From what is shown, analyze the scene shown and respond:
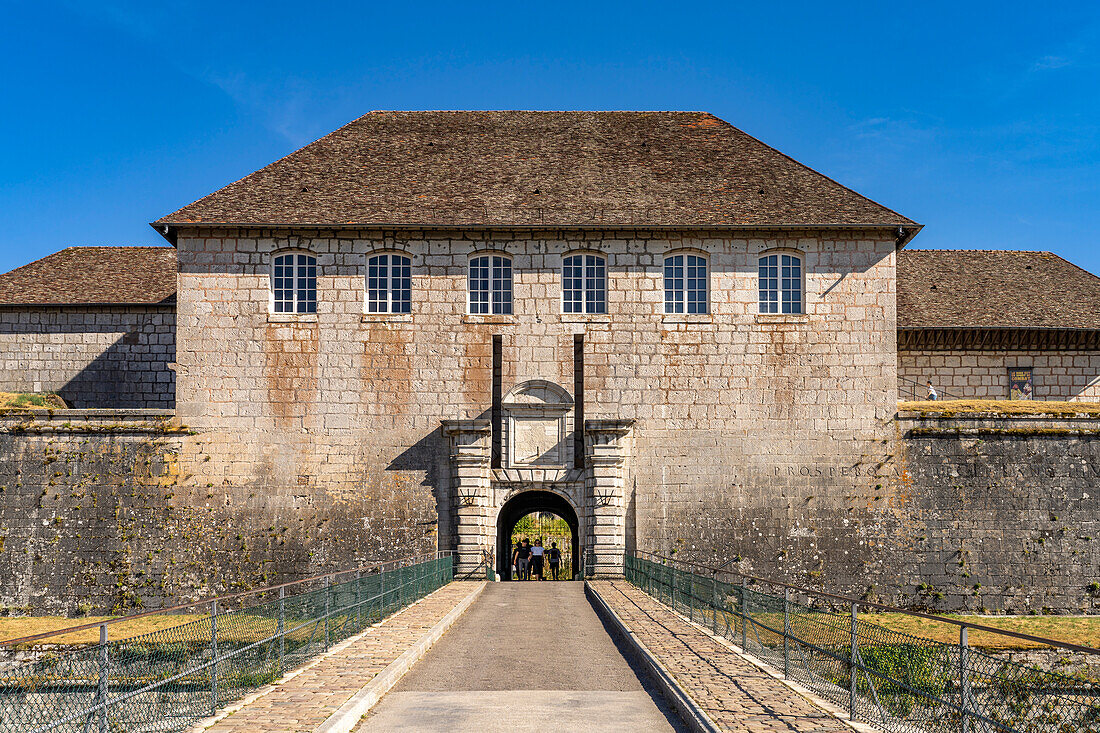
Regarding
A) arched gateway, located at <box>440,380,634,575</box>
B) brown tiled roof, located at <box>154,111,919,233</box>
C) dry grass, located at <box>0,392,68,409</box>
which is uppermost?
brown tiled roof, located at <box>154,111,919,233</box>

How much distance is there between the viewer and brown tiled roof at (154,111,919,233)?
2492 cm

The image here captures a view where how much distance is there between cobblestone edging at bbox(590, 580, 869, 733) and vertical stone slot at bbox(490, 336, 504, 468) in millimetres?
9660

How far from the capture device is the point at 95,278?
97.8 feet

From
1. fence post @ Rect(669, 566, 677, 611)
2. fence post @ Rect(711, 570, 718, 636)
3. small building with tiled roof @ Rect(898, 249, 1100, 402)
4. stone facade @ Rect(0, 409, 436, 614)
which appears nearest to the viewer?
fence post @ Rect(711, 570, 718, 636)

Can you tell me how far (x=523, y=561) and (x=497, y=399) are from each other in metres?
7.06

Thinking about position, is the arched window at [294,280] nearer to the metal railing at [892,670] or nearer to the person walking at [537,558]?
the person walking at [537,558]

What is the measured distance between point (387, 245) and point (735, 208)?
29.4 feet

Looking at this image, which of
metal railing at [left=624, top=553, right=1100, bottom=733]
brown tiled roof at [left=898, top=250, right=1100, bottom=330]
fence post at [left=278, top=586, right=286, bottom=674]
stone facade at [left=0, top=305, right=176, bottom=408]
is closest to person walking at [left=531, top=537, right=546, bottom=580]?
stone facade at [left=0, top=305, right=176, bottom=408]

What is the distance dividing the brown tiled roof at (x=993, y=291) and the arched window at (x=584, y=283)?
335 inches

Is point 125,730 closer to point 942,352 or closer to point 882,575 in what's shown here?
point 882,575

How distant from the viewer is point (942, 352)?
27.5 metres

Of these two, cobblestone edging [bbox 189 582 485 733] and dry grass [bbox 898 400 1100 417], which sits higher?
dry grass [bbox 898 400 1100 417]

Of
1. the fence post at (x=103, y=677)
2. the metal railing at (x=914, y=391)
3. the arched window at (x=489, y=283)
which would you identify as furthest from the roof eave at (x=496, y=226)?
the fence post at (x=103, y=677)

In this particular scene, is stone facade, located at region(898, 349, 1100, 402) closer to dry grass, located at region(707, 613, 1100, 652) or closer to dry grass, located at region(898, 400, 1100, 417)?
dry grass, located at region(898, 400, 1100, 417)
